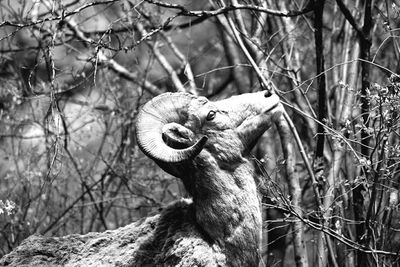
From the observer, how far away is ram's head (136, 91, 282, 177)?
6793 millimetres

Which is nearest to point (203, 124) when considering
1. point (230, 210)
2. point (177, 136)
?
point (177, 136)

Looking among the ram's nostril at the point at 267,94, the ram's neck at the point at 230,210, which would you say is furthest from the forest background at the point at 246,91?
the ram's nostril at the point at 267,94

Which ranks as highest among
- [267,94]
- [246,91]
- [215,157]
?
[246,91]

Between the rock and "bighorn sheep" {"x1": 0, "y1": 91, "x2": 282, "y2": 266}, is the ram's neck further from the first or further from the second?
the rock

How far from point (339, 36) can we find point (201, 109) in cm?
586

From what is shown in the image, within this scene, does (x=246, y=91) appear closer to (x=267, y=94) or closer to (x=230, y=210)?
(x=267, y=94)

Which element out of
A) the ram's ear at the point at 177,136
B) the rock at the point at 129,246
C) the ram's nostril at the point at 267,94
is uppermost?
the ram's nostril at the point at 267,94

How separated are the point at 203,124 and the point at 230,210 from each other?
2.61 feet

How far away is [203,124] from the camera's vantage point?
6941mm

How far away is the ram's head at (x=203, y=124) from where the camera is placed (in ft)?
22.3

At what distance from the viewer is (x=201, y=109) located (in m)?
6.98

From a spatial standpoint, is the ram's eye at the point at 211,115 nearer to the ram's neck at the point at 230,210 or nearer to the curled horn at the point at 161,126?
the curled horn at the point at 161,126

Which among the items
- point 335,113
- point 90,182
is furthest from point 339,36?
point 90,182

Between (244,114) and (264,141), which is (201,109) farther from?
(264,141)
